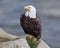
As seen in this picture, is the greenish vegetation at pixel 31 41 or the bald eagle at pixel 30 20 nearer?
the bald eagle at pixel 30 20

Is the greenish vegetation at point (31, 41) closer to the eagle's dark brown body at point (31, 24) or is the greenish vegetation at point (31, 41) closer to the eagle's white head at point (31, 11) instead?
the eagle's dark brown body at point (31, 24)

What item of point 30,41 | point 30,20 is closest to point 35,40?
point 30,41

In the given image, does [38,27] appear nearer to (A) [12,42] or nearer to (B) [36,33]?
(B) [36,33]

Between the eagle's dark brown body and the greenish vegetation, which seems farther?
the greenish vegetation

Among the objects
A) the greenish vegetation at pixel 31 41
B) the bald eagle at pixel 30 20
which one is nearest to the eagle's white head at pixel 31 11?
the bald eagle at pixel 30 20

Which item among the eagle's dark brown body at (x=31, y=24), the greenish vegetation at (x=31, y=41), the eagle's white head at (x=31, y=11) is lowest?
the greenish vegetation at (x=31, y=41)

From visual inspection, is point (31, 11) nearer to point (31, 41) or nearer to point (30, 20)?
point (30, 20)

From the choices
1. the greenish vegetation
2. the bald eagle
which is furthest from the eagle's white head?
the greenish vegetation

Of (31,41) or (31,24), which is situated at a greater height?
(31,24)

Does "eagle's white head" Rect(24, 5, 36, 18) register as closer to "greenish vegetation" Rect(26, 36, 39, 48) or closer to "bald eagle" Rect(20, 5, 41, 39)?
"bald eagle" Rect(20, 5, 41, 39)

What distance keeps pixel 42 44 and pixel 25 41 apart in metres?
0.18

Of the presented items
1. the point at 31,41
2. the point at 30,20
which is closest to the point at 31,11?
the point at 30,20

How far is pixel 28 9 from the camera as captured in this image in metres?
2.48

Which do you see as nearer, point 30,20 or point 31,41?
point 30,20
